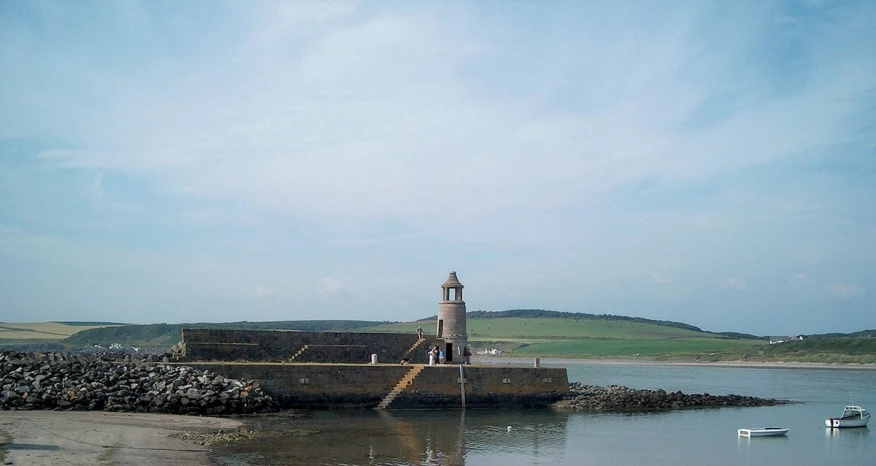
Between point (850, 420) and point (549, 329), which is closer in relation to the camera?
point (850, 420)

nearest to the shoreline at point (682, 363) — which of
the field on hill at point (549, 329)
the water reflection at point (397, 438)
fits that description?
the field on hill at point (549, 329)

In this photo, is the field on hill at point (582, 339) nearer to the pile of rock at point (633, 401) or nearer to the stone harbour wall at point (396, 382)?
the pile of rock at point (633, 401)

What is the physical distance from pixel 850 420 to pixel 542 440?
13.2 metres

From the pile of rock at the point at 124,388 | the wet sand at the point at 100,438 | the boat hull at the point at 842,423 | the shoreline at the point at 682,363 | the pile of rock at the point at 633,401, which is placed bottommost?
the shoreline at the point at 682,363

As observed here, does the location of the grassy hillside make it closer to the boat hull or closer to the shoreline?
the shoreline

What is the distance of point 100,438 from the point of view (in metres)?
18.0

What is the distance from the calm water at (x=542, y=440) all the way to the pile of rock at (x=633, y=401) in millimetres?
1450

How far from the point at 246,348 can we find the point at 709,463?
16.7m

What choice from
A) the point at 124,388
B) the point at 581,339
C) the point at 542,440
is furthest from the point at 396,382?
the point at 581,339

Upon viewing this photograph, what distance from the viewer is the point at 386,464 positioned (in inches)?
698

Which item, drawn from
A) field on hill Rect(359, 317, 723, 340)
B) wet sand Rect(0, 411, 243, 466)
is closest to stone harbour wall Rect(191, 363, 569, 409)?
wet sand Rect(0, 411, 243, 466)

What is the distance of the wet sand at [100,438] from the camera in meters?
15.4

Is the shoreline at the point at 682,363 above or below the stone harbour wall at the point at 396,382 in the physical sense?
below

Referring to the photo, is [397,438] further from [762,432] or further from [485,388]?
[762,432]
